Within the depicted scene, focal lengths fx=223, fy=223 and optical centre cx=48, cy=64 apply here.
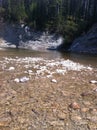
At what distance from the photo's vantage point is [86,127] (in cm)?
704

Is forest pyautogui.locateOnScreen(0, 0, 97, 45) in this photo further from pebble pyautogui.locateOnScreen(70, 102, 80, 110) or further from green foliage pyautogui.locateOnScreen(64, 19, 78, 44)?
pebble pyautogui.locateOnScreen(70, 102, 80, 110)

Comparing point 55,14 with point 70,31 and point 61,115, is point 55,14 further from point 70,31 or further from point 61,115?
point 61,115

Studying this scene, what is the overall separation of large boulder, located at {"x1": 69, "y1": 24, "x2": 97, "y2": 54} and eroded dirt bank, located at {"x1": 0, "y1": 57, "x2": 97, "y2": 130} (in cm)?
2579

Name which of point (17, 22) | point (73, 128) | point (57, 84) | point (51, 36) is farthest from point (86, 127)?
point (17, 22)

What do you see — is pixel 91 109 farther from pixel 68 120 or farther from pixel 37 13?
pixel 37 13

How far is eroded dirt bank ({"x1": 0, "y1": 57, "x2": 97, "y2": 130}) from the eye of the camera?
7.17m

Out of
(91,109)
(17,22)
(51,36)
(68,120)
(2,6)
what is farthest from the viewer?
(2,6)

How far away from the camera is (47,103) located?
29.1ft

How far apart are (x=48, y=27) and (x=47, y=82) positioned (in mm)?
41342

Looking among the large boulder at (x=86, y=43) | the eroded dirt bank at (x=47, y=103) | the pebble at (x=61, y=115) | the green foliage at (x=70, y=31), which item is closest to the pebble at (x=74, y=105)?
the eroded dirt bank at (x=47, y=103)

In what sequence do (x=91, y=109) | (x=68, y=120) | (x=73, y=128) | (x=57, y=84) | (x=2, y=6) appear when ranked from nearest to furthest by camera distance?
1. (x=73, y=128)
2. (x=68, y=120)
3. (x=91, y=109)
4. (x=57, y=84)
5. (x=2, y=6)

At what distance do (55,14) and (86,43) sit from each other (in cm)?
1653

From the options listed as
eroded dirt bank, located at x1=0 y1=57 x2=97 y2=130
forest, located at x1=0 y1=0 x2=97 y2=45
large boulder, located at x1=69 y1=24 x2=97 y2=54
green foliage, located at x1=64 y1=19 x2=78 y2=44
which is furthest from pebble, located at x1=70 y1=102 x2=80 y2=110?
forest, located at x1=0 y1=0 x2=97 y2=45

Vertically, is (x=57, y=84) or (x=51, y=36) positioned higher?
(x=57, y=84)
